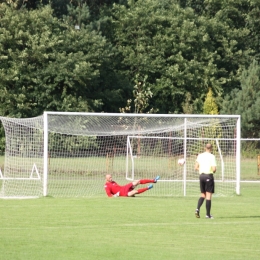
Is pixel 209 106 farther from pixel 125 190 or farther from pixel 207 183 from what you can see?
pixel 207 183

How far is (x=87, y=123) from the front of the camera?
1241 inches

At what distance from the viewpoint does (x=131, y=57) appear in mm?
64875

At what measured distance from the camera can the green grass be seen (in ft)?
48.1

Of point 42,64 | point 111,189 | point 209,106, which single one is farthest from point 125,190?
point 209,106

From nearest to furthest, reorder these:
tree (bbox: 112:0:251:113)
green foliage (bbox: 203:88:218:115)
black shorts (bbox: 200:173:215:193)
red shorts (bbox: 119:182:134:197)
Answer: black shorts (bbox: 200:173:215:193) < red shorts (bbox: 119:182:134:197) < green foliage (bbox: 203:88:218:115) < tree (bbox: 112:0:251:113)

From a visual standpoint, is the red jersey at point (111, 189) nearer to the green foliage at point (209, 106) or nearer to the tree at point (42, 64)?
the tree at point (42, 64)

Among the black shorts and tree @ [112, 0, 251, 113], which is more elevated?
tree @ [112, 0, 251, 113]

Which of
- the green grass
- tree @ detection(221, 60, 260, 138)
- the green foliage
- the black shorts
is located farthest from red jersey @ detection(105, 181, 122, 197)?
tree @ detection(221, 60, 260, 138)

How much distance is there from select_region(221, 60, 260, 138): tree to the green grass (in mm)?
32498

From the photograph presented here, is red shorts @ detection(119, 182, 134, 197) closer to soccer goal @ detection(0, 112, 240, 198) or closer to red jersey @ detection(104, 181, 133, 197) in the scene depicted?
red jersey @ detection(104, 181, 133, 197)

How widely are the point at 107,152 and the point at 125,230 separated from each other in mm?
12865

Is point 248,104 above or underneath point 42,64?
underneath

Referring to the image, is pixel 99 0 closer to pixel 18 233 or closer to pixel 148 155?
pixel 148 155

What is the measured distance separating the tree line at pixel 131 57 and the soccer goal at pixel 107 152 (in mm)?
24428
